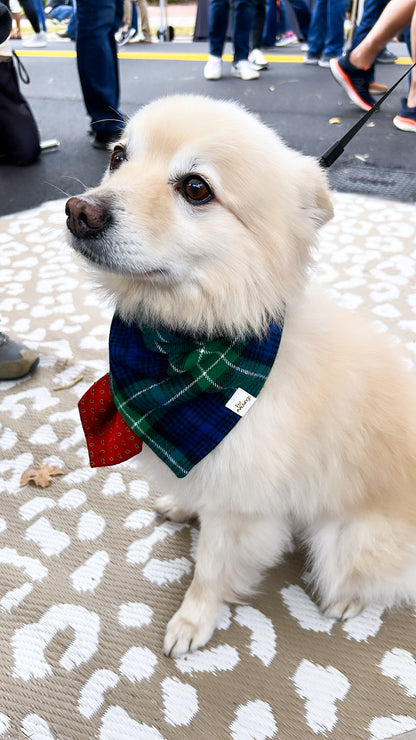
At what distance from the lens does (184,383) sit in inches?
44.7

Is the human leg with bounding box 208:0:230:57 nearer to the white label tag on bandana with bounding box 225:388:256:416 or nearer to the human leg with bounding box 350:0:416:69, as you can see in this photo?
the human leg with bounding box 350:0:416:69

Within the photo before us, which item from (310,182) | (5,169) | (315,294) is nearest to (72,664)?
(315,294)

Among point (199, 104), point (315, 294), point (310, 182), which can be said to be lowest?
point (315, 294)

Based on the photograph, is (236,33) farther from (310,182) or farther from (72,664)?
(72,664)

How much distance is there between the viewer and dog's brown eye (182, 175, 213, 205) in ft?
3.42

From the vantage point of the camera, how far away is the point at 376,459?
1192 mm

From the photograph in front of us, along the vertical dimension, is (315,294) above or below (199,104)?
below

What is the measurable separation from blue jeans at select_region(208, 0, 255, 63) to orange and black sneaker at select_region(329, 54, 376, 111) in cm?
192

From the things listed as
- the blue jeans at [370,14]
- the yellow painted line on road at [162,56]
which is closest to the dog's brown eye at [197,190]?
the blue jeans at [370,14]

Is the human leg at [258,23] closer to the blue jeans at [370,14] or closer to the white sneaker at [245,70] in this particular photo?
the white sneaker at [245,70]

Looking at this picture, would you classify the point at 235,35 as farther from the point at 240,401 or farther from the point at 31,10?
the point at 240,401

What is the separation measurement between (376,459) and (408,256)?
2.03 m

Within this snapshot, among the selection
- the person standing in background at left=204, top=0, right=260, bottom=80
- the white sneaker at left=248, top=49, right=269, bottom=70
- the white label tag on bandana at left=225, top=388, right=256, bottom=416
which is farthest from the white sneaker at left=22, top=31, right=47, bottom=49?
the white label tag on bandana at left=225, top=388, right=256, bottom=416

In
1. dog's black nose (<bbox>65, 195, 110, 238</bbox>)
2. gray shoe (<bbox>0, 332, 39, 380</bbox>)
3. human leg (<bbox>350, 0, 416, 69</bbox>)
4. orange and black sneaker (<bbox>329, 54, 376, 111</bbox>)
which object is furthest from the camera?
orange and black sneaker (<bbox>329, 54, 376, 111</bbox>)
